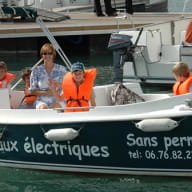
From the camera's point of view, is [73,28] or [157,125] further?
[73,28]

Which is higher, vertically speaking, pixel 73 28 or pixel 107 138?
pixel 107 138

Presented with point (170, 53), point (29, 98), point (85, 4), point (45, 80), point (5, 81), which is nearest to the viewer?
point (45, 80)

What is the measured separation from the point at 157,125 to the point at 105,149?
0.71 meters

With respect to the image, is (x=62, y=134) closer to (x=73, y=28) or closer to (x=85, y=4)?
(x=73, y=28)

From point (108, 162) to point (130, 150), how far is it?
1.08 feet

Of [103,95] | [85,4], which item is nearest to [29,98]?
Result: [103,95]

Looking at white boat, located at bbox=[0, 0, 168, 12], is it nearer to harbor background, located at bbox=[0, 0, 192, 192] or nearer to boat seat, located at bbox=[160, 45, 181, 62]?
boat seat, located at bbox=[160, 45, 181, 62]

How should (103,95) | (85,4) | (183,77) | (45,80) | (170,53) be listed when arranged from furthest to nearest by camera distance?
(85,4) → (170,53) → (103,95) → (45,80) → (183,77)

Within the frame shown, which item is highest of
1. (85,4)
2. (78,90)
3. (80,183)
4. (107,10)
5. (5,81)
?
(78,90)

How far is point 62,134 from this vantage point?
25.7 ft

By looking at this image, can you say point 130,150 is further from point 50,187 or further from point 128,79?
point 128,79

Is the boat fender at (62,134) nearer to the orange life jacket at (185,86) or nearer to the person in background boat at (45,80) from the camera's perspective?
the person in background boat at (45,80)

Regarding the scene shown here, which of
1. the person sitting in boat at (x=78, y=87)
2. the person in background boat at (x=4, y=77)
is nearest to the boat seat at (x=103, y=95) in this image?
the person sitting in boat at (x=78, y=87)

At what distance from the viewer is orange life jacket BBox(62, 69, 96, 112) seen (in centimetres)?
816
